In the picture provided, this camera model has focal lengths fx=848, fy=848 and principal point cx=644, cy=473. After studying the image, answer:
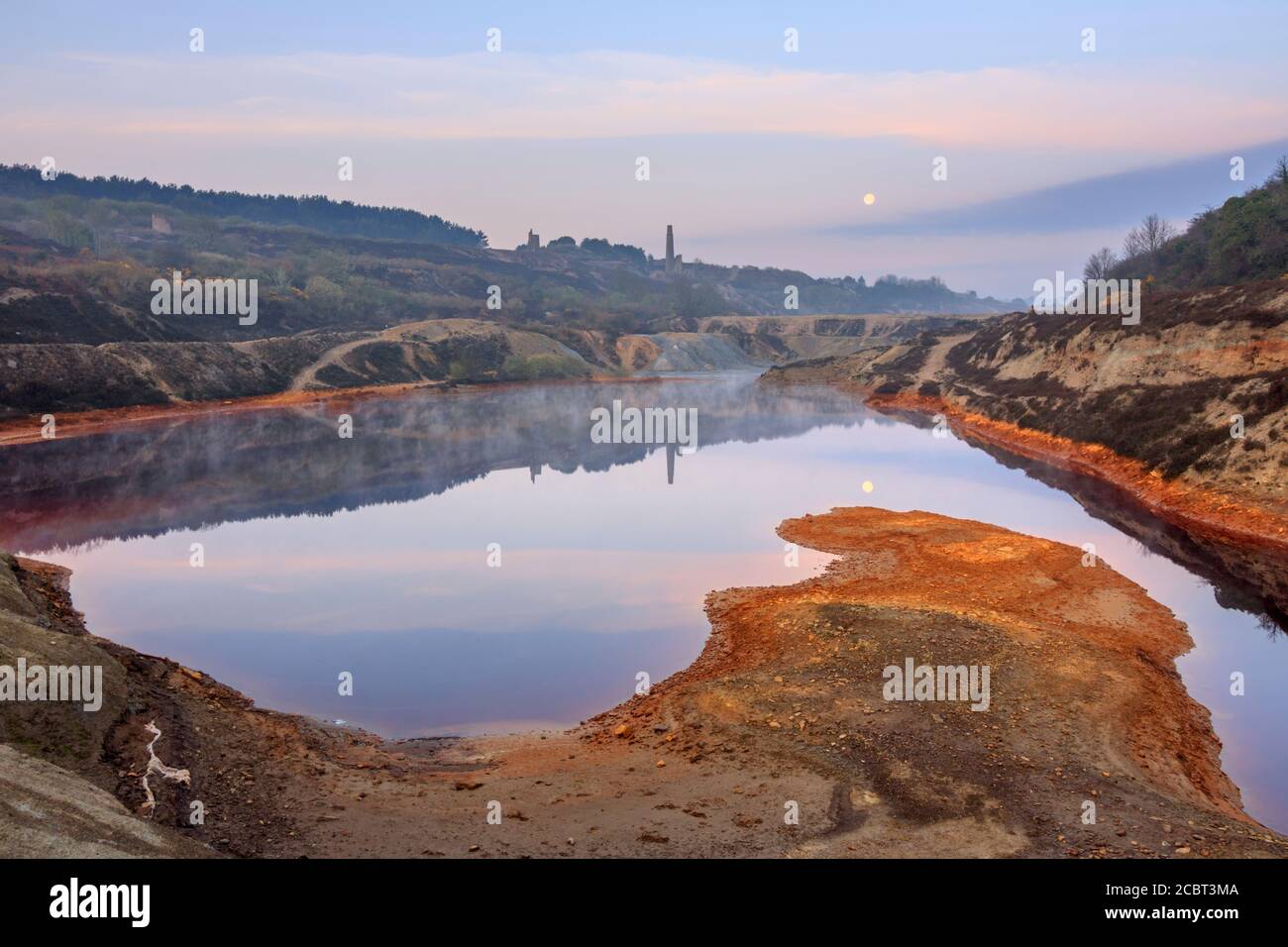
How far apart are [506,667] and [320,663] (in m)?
4.68

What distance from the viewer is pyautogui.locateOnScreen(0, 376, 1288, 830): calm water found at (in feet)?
65.0

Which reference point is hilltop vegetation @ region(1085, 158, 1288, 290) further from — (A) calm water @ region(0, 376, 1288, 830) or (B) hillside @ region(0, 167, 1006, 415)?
(B) hillside @ region(0, 167, 1006, 415)

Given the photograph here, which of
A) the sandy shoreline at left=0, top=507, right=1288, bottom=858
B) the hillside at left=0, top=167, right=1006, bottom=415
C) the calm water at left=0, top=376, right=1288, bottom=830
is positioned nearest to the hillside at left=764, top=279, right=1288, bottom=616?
the calm water at left=0, top=376, right=1288, bottom=830

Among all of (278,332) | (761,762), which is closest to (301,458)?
(761,762)

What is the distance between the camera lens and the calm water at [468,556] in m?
19.8

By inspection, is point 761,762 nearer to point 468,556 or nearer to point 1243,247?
point 468,556

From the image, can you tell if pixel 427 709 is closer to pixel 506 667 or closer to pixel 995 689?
pixel 506 667

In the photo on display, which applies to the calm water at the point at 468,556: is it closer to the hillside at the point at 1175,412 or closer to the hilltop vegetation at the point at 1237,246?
the hillside at the point at 1175,412

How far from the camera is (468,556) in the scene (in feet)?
102

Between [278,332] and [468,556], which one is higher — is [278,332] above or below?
above

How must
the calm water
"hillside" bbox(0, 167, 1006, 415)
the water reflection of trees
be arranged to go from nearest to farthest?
the calm water
the water reflection of trees
"hillside" bbox(0, 167, 1006, 415)
